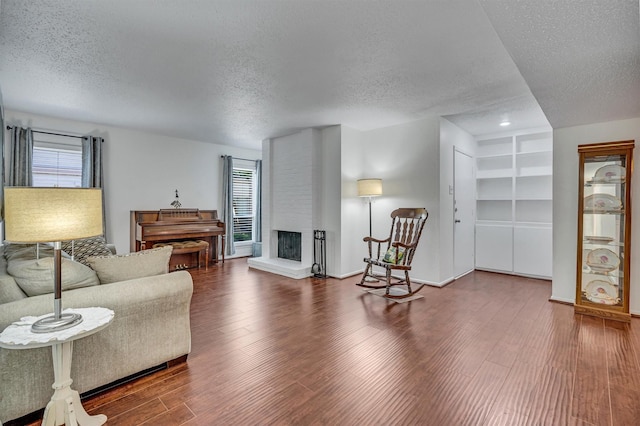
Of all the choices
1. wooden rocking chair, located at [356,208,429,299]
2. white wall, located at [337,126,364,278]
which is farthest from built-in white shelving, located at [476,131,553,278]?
white wall, located at [337,126,364,278]

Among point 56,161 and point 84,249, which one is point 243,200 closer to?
point 56,161

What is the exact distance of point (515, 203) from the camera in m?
5.15

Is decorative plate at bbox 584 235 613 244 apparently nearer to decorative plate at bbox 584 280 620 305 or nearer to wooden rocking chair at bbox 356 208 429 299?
decorative plate at bbox 584 280 620 305

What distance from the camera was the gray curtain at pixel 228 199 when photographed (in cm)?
646

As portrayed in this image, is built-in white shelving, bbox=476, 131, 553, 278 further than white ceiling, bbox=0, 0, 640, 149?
Yes

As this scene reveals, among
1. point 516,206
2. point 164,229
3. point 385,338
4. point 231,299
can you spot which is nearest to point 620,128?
point 516,206

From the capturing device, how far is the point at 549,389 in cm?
192

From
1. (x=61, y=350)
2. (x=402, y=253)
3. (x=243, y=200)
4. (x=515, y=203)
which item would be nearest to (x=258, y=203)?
(x=243, y=200)

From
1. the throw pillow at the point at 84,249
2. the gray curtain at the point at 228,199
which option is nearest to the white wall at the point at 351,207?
the gray curtain at the point at 228,199

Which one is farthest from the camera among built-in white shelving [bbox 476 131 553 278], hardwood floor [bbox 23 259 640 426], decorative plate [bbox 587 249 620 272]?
built-in white shelving [bbox 476 131 553 278]

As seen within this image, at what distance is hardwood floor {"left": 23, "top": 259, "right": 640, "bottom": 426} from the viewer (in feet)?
5.60

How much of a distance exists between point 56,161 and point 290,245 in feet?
12.7

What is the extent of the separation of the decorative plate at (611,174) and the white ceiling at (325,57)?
521 mm

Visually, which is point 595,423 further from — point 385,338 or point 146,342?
point 146,342
